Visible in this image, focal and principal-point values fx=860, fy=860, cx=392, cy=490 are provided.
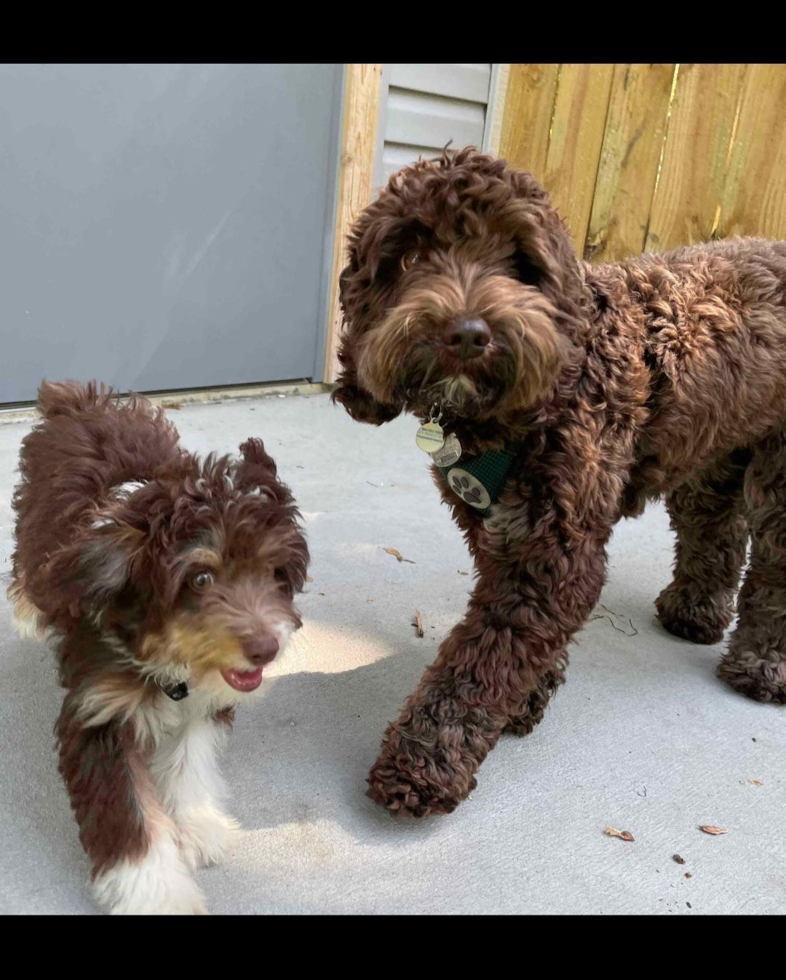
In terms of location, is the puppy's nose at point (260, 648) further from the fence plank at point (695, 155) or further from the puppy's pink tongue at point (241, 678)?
the fence plank at point (695, 155)

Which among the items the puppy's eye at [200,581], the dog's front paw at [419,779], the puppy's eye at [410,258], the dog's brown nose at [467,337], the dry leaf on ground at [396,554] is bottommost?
the dry leaf on ground at [396,554]

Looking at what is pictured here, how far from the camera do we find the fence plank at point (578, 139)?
5574 millimetres

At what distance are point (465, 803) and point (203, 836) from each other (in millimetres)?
791

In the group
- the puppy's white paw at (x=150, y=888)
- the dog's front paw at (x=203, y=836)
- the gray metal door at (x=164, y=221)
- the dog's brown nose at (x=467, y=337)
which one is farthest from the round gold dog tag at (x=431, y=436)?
the gray metal door at (x=164, y=221)

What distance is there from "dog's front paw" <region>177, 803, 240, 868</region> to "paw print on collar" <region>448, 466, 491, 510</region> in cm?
110

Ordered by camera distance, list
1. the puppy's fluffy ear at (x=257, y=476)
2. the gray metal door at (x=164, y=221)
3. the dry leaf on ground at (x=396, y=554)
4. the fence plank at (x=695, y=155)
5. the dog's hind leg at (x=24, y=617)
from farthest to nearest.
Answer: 1. the fence plank at (x=695, y=155)
2. the gray metal door at (x=164, y=221)
3. the dry leaf on ground at (x=396, y=554)
4. the dog's hind leg at (x=24, y=617)
5. the puppy's fluffy ear at (x=257, y=476)

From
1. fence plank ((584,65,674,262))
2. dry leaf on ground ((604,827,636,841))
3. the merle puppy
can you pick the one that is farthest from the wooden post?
dry leaf on ground ((604,827,636,841))

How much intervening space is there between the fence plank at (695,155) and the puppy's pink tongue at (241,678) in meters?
4.51

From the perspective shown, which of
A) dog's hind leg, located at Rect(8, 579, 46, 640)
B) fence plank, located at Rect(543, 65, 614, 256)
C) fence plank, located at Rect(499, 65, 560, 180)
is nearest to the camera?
dog's hind leg, located at Rect(8, 579, 46, 640)

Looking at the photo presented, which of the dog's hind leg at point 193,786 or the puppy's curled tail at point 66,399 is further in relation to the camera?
the puppy's curled tail at point 66,399

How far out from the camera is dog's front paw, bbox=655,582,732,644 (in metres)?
3.58

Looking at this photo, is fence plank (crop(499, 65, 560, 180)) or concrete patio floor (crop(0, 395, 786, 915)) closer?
concrete patio floor (crop(0, 395, 786, 915))

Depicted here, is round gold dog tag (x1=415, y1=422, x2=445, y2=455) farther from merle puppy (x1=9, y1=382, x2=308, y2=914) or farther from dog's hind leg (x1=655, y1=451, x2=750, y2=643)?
dog's hind leg (x1=655, y1=451, x2=750, y2=643)

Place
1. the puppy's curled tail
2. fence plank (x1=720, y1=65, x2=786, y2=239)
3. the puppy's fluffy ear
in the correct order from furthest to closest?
fence plank (x1=720, y1=65, x2=786, y2=239) → the puppy's curled tail → the puppy's fluffy ear
